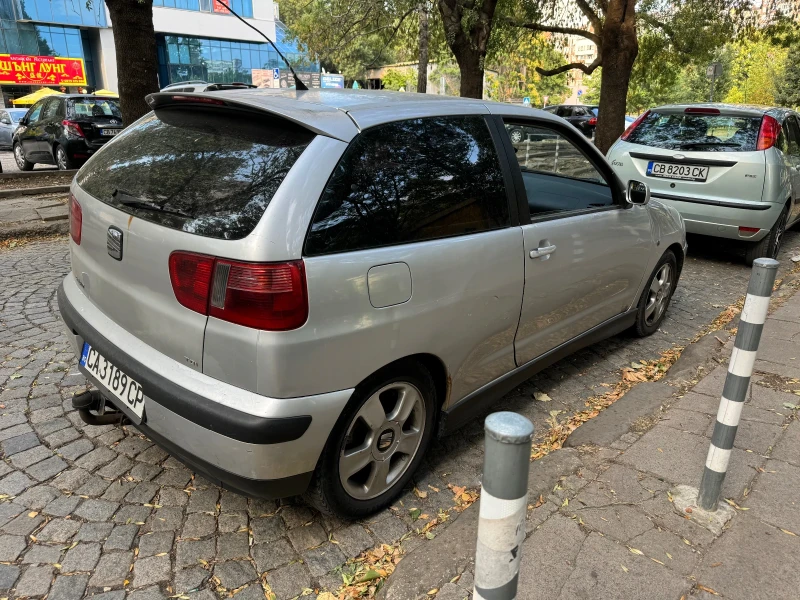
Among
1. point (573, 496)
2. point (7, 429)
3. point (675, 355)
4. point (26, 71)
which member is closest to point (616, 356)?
point (675, 355)

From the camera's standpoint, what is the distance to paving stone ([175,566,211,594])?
213 centimetres

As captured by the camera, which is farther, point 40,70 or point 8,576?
point 40,70

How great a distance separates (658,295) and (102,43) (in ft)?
138

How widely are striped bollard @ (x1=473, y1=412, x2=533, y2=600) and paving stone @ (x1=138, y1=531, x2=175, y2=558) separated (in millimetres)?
1477

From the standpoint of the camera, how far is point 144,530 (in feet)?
7.88

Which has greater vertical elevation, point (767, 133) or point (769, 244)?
point (767, 133)

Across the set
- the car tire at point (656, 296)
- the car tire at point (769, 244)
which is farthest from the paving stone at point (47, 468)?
the car tire at point (769, 244)

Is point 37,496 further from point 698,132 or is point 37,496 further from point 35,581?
point 698,132

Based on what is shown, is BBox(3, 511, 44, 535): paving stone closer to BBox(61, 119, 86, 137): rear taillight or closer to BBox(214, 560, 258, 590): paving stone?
BBox(214, 560, 258, 590): paving stone

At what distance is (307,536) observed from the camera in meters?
2.43

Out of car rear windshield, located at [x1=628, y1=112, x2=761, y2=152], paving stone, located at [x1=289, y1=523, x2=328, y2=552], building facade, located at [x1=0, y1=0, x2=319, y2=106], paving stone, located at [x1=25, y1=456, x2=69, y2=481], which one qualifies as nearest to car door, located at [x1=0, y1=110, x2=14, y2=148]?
building facade, located at [x1=0, y1=0, x2=319, y2=106]

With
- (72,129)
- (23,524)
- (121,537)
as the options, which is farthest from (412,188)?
(72,129)

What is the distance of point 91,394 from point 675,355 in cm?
384

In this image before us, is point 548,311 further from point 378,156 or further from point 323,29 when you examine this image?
point 323,29
